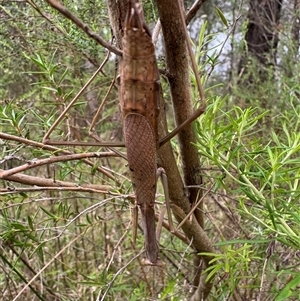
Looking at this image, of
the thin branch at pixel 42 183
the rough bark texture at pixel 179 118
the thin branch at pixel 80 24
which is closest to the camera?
the thin branch at pixel 80 24

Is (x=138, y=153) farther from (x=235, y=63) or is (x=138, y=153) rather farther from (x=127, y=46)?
(x=235, y=63)

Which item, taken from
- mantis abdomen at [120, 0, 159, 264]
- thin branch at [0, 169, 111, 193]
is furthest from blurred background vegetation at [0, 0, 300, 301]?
mantis abdomen at [120, 0, 159, 264]

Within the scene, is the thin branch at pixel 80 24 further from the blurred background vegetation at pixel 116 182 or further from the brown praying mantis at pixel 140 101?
the blurred background vegetation at pixel 116 182

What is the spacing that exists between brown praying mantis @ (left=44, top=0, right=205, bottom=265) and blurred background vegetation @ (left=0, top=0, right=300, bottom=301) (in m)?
0.10

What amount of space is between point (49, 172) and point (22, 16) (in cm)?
65

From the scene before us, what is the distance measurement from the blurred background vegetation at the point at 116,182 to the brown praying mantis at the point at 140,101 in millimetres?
99

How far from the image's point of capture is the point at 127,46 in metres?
0.66

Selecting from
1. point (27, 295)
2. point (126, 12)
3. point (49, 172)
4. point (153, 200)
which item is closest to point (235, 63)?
point (49, 172)

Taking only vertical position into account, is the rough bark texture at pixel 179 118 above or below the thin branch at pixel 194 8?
below

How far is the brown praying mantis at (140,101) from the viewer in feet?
2.11

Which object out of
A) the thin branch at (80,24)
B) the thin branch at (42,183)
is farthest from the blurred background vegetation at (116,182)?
the thin branch at (80,24)

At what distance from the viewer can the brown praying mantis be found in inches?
25.3

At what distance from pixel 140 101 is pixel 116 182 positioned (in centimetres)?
38

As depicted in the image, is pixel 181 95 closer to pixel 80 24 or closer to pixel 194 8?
pixel 194 8
